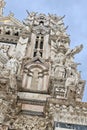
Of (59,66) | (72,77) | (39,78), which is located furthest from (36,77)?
(72,77)

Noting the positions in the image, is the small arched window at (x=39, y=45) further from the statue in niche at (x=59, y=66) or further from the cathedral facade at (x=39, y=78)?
Result: the statue in niche at (x=59, y=66)

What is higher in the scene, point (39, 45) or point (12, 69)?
point (39, 45)

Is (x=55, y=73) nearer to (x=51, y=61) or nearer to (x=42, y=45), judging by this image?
(x=51, y=61)

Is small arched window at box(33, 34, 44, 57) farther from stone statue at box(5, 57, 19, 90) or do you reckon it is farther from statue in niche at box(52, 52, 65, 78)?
stone statue at box(5, 57, 19, 90)

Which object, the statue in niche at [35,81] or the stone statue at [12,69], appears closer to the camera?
the stone statue at [12,69]

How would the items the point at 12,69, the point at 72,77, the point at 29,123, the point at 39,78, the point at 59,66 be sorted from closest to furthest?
the point at 29,123, the point at 72,77, the point at 12,69, the point at 39,78, the point at 59,66

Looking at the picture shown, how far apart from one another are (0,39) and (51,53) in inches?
132

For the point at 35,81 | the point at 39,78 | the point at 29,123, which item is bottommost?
the point at 29,123

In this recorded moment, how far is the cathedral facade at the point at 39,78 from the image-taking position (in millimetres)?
12570

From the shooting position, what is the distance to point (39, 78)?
16.5 metres

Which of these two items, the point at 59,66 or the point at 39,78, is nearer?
the point at 39,78

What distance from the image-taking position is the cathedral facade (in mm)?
12570

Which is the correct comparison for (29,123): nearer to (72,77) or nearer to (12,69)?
(72,77)

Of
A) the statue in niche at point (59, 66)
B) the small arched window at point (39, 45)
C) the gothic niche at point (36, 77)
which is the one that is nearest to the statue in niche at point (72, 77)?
the statue in niche at point (59, 66)
